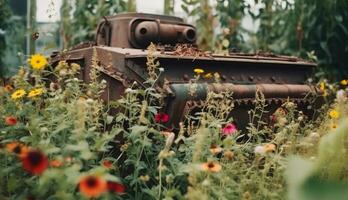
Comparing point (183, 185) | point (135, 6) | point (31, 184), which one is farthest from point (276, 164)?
point (135, 6)

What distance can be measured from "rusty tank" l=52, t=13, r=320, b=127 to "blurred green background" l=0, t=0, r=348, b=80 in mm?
923

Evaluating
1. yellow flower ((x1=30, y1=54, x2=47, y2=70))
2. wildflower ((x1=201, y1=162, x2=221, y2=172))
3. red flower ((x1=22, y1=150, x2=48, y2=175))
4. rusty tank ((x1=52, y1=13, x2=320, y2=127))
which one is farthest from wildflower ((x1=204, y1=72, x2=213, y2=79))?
red flower ((x1=22, y1=150, x2=48, y2=175))

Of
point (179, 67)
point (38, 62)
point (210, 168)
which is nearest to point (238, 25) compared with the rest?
point (179, 67)

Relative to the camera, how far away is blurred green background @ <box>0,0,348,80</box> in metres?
6.34

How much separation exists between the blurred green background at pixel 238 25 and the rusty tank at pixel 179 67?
3.03 ft

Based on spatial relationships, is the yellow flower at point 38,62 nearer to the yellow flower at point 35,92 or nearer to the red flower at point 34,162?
the yellow flower at point 35,92

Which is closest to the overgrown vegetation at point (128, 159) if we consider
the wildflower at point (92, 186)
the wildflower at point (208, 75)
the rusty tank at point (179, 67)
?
the wildflower at point (92, 186)

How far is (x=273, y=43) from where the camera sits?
315 inches

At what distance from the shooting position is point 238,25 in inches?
322

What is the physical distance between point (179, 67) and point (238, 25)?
4.99m

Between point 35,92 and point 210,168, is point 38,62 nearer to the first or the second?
point 35,92

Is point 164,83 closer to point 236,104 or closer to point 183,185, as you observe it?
point 236,104

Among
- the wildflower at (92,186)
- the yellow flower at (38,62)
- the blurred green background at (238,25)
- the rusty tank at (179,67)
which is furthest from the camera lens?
the blurred green background at (238,25)

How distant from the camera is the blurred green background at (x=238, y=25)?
6.34 meters
